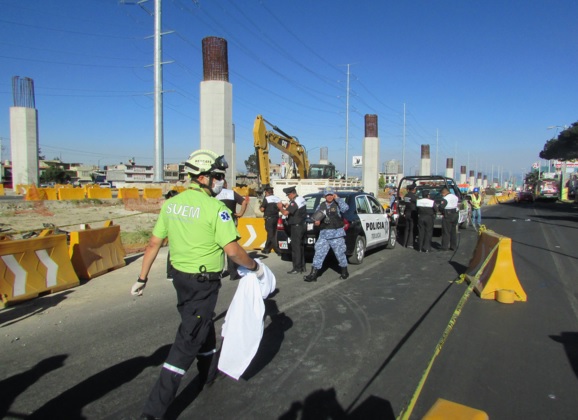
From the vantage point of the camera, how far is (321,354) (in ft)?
13.7

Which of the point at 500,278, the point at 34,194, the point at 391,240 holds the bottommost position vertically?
the point at 391,240

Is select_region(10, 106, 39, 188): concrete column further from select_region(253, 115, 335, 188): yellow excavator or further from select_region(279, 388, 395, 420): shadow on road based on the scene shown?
select_region(279, 388, 395, 420): shadow on road

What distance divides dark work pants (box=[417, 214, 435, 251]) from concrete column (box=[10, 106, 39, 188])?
36.7 meters

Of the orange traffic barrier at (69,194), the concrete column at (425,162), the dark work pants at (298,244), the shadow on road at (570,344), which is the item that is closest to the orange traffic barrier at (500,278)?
the shadow on road at (570,344)

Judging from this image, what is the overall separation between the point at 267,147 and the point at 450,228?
12354mm

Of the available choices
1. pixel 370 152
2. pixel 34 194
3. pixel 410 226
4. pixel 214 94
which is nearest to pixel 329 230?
pixel 410 226

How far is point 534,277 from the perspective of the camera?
794cm

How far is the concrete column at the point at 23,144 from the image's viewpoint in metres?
35.8

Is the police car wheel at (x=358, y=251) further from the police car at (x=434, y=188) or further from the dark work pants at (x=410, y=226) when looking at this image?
the police car at (x=434, y=188)

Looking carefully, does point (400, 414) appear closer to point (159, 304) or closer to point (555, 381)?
point (555, 381)

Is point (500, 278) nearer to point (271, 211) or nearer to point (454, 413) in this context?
point (454, 413)

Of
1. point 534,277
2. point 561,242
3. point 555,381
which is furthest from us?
point 561,242

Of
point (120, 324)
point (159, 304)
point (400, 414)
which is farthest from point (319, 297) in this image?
point (400, 414)

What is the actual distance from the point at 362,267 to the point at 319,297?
280cm
